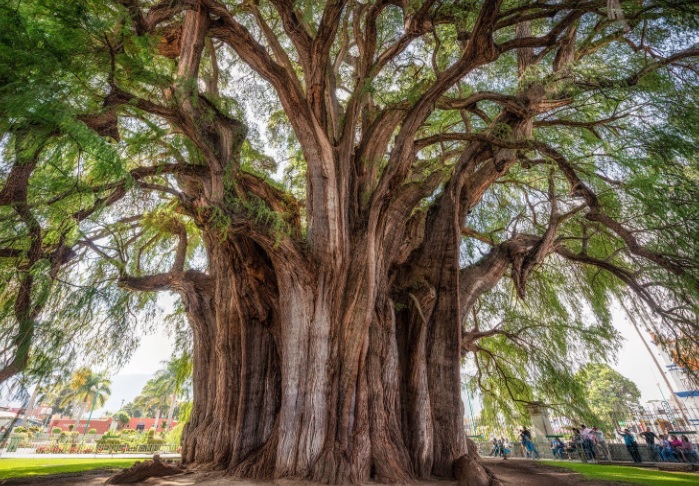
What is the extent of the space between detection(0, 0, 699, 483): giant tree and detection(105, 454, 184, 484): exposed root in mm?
698

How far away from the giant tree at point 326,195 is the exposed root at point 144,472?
2.29 feet

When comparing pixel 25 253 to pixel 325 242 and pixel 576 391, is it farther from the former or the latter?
pixel 576 391

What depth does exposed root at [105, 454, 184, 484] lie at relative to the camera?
337cm

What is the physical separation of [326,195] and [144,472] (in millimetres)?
3519

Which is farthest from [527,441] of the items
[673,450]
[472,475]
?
[472,475]

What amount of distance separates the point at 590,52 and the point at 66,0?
20.6 ft

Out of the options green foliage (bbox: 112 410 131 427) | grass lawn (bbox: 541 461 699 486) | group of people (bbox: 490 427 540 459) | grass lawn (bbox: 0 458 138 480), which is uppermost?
green foliage (bbox: 112 410 131 427)

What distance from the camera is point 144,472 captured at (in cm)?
356

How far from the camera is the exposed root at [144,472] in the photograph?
337 cm

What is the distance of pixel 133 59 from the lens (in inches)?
127

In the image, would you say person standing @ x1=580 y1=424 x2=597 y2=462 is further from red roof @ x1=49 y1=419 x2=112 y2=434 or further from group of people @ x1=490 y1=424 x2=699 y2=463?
red roof @ x1=49 y1=419 x2=112 y2=434

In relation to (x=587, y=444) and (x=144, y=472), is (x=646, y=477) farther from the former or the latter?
(x=144, y=472)

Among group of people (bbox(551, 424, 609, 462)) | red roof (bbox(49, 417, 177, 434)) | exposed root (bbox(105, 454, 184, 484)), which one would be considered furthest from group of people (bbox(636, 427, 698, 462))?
red roof (bbox(49, 417, 177, 434))

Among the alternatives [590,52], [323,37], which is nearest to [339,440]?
[323,37]
